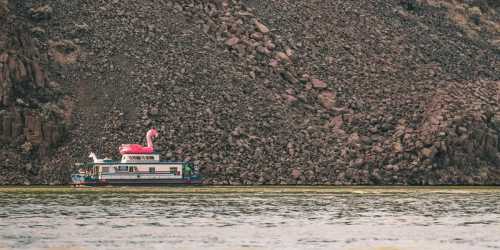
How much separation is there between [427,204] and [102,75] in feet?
152

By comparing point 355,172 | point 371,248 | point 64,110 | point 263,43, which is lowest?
point 371,248

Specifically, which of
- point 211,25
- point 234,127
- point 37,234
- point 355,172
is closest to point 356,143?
point 355,172

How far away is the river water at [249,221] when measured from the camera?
216ft

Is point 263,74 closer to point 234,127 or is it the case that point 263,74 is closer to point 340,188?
point 234,127

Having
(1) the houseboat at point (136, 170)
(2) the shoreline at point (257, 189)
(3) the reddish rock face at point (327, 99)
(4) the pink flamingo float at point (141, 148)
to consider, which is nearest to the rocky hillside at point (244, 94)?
(3) the reddish rock face at point (327, 99)

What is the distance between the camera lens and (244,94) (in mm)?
130375

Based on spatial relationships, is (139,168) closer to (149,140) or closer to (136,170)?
(136,170)

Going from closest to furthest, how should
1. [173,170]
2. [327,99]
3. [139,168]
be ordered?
1. [173,170]
2. [139,168]
3. [327,99]

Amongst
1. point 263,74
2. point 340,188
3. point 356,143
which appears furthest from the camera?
point 263,74

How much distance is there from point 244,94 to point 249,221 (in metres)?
52.8

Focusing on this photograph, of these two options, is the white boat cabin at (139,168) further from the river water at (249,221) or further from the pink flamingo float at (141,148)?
the river water at (249,221)

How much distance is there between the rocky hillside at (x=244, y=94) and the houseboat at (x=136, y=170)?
2078 millimetres

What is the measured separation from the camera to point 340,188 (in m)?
117

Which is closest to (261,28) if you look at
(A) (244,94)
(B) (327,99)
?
(B) (327,99)
